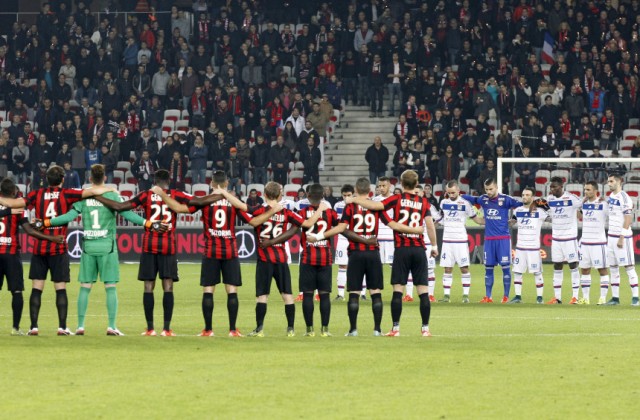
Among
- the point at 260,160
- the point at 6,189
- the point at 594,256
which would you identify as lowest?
the point at 594,256

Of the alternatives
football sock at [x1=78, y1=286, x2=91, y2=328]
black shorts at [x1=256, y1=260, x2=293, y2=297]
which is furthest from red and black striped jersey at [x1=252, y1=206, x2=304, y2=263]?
football sock at [x1=78, y1=286, x2=91, y2=328]

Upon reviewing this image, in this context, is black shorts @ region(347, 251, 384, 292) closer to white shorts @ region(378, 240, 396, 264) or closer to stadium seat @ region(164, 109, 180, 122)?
white shorts @ region(378, 240, 396, 264)

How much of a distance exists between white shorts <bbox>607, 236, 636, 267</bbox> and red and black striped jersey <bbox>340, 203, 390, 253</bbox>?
26.3 feet

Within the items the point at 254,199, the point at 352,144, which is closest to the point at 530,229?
the point at 254,199

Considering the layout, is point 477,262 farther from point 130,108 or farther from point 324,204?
point 324,204

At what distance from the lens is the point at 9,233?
53.3 feet

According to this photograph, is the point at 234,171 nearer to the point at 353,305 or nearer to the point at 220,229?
the point at 220,229

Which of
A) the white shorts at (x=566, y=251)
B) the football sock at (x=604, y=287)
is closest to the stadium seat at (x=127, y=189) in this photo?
the white shorts at (x=566, y=251)

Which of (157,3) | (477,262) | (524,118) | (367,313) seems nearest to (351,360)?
(367,313)

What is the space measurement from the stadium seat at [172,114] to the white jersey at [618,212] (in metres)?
20.4

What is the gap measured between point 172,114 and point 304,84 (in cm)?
435

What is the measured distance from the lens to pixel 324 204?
53.4 ft

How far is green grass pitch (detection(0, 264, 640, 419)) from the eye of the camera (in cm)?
1083

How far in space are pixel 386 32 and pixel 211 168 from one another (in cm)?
733
